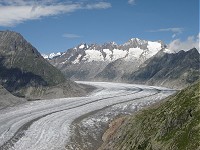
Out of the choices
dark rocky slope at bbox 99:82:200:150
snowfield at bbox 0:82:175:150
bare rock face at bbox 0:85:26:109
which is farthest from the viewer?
bare rock face at bbox 0:85:26:109

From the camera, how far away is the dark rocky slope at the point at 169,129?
128ft

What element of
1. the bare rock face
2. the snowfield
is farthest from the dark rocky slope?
the bare rock face

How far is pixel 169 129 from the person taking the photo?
146ft

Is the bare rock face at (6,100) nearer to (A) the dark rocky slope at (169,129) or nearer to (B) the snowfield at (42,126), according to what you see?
(B) the snowfield at (42,126)

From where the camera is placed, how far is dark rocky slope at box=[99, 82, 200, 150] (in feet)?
128

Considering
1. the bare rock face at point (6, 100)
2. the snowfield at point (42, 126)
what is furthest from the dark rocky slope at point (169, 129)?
the bare rock face at point (6, 100)

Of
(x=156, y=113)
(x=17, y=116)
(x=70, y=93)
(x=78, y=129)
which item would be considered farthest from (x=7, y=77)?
(x=156, y=113)

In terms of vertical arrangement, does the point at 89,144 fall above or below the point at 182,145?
below

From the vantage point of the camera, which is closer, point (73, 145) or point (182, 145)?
point (182, 145)

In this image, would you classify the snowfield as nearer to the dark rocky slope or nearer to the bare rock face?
the bare rock face

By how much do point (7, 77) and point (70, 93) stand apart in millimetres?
34039

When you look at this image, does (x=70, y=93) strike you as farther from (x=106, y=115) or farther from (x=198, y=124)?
(x=198, y=124)

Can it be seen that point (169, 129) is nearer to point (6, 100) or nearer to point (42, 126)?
point (42, 126)

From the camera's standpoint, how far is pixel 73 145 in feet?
218
